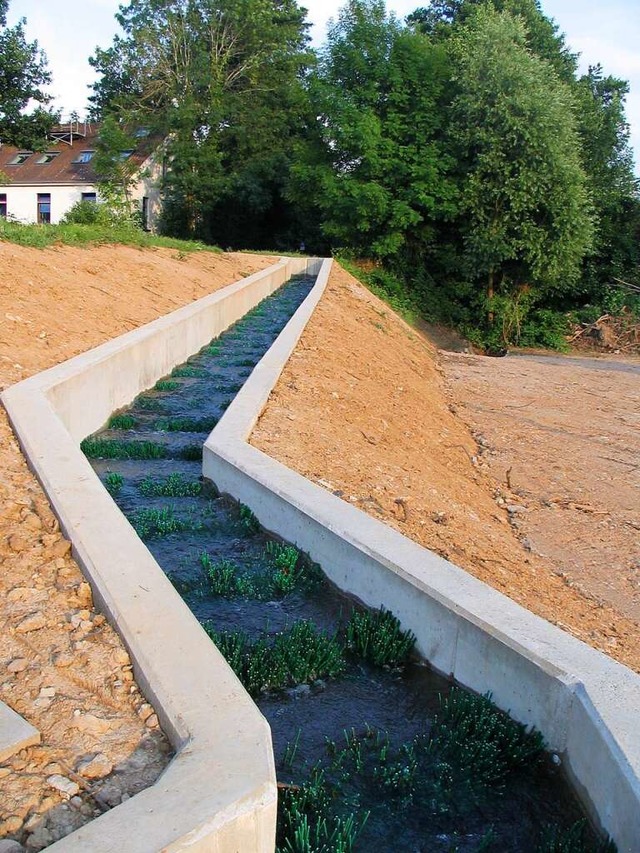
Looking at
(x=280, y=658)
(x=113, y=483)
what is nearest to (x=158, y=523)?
(x=113, y=483)

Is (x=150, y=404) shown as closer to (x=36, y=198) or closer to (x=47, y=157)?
(x=36, y=198)

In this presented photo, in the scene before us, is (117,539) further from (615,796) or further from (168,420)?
(168,420)

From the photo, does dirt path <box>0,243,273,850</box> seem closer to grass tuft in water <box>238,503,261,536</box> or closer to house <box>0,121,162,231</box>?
grass tuft in water <box>238,503,261,536</box>

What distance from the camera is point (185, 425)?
720 centimetres

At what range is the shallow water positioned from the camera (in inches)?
106

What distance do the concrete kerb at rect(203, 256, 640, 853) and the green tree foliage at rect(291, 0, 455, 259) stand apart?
2425 cm

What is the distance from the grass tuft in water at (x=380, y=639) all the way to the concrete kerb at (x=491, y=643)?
2.2 inches

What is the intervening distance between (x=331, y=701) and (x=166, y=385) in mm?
5993

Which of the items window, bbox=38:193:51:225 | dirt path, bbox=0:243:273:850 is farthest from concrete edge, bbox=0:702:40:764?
window, bbox=38:193:51:225

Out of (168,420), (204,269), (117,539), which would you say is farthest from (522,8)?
(117,539)

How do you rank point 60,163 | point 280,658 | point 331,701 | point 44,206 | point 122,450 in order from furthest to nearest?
point 60,163, point 44,206, point 122,450, point 280,658, point 331,701

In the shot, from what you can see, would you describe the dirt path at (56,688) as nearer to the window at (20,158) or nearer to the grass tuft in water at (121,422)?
the grass tuft in water at (121,422)

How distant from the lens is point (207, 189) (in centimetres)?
3644

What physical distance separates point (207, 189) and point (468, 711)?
118 ft
